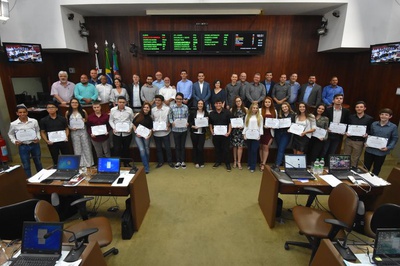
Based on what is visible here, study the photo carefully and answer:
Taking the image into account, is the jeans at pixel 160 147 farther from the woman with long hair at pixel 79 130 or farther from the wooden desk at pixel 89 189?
the wooden desk at pixel 89 189

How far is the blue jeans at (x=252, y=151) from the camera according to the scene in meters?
4.81

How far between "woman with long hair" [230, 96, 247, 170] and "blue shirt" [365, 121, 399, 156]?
2.36 m

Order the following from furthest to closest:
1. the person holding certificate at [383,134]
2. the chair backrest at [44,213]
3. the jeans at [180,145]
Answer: the jeans at [180,145] → the person holding certificate at [383,134] → the chair backrest at [44,213]

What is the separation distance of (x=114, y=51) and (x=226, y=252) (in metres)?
6.50

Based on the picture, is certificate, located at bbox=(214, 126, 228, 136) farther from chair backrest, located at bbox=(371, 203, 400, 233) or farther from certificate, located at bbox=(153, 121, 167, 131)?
chair backrest, located at bbox=(371, 203, 400, 233)

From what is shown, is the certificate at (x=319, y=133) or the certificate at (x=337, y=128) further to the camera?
the certificate at (x=319, y=133)

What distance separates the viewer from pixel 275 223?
3312 millimetres

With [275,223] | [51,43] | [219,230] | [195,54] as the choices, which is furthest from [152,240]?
[51,43]

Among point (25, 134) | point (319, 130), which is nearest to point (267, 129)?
point (319, 130)

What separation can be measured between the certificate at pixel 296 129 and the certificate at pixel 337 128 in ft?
1.78

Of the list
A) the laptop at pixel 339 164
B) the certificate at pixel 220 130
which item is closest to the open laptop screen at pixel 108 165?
the certificate at pixel 220 130

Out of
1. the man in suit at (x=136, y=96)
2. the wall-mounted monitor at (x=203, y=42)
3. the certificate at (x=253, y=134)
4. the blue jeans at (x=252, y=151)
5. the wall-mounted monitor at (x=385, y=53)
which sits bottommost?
the blue jeans at (x=252, y=151)

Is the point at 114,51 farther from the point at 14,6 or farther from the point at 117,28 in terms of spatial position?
Result: the point at 14,6

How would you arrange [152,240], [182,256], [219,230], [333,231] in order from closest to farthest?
1. [333,231]
2. [182,256]
3. [152,240]
4. [219,230]
